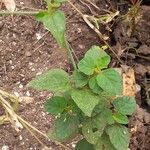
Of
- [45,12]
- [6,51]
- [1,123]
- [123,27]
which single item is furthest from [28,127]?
[123,27]

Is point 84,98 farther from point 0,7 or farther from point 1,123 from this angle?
point 0,7

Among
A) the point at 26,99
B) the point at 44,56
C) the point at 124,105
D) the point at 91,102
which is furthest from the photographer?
the point at 44,56

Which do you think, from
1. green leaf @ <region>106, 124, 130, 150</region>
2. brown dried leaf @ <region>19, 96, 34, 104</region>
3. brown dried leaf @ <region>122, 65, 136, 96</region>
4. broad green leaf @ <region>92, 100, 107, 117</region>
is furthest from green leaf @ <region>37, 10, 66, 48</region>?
brown dried leaf @ <region>122, 65, 136, 96</region>

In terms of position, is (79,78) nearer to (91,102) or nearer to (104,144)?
(91,102)

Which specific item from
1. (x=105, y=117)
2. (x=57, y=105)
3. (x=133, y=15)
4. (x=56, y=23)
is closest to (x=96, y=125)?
(x=105, y=117)

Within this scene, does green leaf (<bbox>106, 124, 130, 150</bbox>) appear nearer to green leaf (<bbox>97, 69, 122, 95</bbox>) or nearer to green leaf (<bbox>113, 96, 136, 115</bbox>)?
green leaf (<bbox>113, 96, 136, 115</bbox>)
